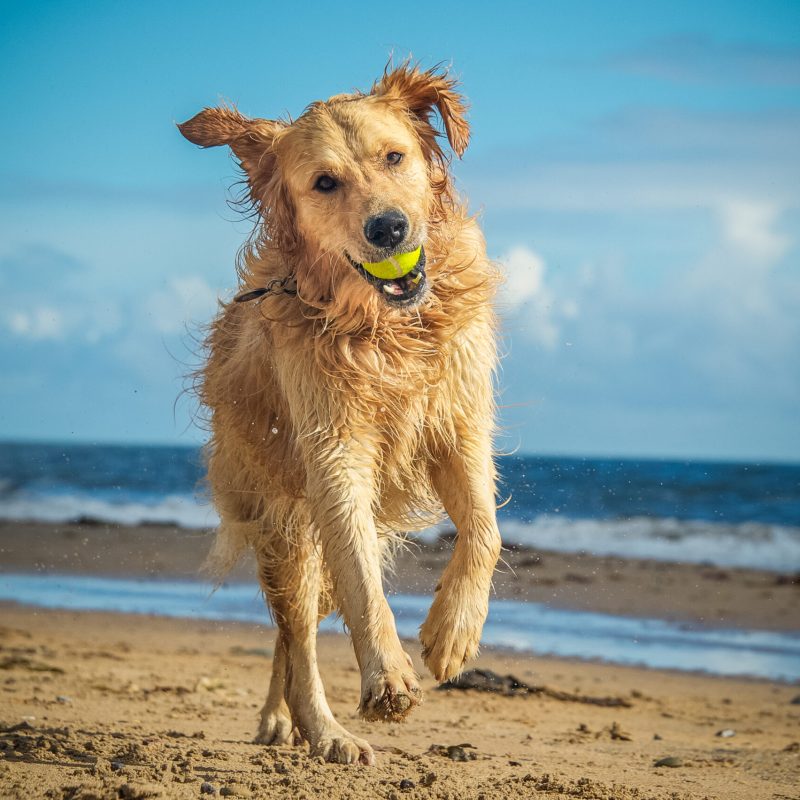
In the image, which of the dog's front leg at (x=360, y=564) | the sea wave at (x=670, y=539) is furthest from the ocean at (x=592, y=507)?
the dog's front leg at (x=360, y=564)

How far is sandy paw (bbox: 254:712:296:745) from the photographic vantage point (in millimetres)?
5727

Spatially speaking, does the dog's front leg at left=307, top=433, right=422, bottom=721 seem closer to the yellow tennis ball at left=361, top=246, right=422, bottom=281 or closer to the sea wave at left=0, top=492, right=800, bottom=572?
the yellow tennis ball at left=361, top=246, right=422, bottom=281

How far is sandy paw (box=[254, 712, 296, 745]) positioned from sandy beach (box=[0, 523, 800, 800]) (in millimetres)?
155

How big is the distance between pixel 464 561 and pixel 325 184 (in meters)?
1.60

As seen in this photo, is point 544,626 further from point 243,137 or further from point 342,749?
point 243,137

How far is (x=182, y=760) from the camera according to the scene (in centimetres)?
485

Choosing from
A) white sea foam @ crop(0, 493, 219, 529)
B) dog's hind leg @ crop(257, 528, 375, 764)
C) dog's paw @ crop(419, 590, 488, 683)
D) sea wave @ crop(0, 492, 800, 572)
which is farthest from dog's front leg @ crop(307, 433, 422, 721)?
white sea foam @ crop(0, 493, 219, 529)

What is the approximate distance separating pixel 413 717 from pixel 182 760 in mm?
2092

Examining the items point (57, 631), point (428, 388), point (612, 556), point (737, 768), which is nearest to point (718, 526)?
point (612, 556)

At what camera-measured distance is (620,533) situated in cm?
1867

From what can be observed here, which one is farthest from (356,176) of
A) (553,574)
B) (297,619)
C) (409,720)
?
(553,574)

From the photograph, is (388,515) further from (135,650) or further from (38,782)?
(135,650)

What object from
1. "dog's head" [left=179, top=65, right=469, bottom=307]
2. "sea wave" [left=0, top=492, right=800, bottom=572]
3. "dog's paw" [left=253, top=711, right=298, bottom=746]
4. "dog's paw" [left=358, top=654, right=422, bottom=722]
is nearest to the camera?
"dog's paw" [left=358, top=654, right=422, bottom=722]

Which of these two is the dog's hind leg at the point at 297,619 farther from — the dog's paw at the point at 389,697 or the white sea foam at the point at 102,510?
the white sea foam at the point at 102,510
